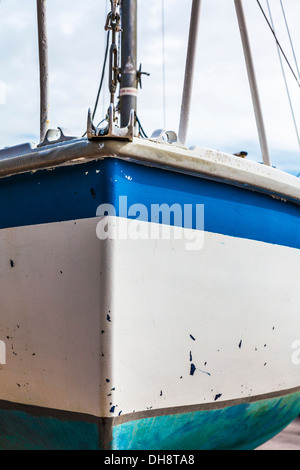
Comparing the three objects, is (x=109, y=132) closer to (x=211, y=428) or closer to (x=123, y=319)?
(x=123, y=319)

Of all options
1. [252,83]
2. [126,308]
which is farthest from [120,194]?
[252,83]

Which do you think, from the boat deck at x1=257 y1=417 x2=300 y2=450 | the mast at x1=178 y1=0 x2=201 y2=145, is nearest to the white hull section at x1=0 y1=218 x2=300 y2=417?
the boat deck at x1=257 y1=417 x2=300 y2=450

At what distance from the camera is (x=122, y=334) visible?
1.75 metres

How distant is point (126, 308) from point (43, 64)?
6.14 feet

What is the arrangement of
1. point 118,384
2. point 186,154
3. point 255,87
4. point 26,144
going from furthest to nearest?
point 255,87 → point 26,144 → point 186,154 → point 118,384

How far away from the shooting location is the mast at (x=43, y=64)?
2766 mm

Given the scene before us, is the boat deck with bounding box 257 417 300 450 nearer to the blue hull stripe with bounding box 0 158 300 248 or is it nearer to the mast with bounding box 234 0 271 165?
the blue hull stripe with bounding box 0 158 300 248

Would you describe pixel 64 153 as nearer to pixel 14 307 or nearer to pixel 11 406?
pixel 14 307

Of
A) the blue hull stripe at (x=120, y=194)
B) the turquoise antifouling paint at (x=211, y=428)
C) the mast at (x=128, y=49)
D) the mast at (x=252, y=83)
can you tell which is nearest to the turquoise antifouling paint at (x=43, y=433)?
the turquoise antifouling paint at (x=211, y=428)

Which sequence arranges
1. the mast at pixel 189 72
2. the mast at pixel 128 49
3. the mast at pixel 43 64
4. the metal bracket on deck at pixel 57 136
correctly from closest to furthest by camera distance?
the metal bracket on deck at pixel 57 136 → the mast at pixel 128 49 → the mast at pixel 43 64 → the mast at pixel 189 72

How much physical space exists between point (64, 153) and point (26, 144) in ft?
0.99

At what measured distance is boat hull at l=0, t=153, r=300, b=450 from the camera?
1747mm

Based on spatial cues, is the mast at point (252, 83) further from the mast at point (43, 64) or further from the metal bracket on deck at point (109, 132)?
the metal bracket on deck at point (109, 132)
